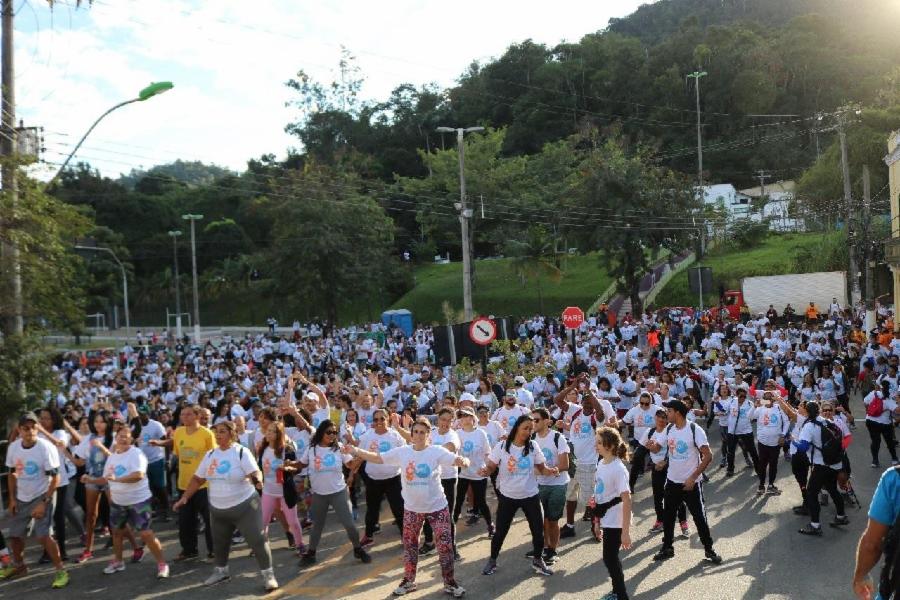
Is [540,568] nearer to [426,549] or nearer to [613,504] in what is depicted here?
[613,504]

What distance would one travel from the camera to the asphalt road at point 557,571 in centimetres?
798

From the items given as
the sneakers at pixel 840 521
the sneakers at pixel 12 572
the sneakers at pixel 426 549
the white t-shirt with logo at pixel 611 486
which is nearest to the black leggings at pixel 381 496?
the sneakers at pixel 426 549

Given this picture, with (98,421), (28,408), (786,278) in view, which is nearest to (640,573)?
(98,421)

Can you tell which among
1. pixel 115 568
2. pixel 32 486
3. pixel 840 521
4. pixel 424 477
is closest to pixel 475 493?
pixel 424 477

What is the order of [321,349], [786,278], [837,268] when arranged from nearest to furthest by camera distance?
[321,349] → [786,278] → [837,268]

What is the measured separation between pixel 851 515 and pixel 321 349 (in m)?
24.2

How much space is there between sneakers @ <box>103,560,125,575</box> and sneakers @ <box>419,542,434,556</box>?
10.4ft

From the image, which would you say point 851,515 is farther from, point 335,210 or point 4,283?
point 335,210

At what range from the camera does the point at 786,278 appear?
37.9 meters

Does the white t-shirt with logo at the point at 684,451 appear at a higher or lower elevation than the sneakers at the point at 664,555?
Answer: higher

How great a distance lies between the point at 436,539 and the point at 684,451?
286cm

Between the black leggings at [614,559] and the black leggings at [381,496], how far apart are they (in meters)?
3.12

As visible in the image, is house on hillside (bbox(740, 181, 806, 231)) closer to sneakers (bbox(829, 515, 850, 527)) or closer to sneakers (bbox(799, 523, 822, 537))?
sneakers (bbox(829, 515, 850, 527))

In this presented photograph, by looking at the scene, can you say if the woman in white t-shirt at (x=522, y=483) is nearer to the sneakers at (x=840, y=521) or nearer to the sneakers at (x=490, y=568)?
the sneakers at (x=490, y=568)
